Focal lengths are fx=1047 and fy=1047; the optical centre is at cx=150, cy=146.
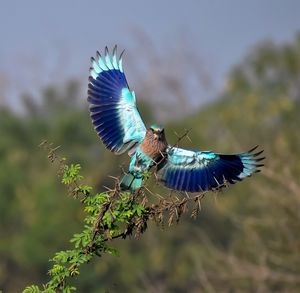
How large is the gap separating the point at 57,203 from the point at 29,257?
1.89 meters

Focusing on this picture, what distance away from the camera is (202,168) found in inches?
262

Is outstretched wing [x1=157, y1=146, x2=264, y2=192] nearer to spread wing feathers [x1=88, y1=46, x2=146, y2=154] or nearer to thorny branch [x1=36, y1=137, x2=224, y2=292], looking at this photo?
spread wing feathers [x1=88, y1=46, x2=146, y2=154]

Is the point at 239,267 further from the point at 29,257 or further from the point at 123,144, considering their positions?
the point at 29,257

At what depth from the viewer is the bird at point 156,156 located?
21.0 feet

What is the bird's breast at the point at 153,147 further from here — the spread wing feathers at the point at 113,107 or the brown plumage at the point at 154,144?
the spread wing feathers at the point at 113,107

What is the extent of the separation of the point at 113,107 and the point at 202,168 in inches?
37.0

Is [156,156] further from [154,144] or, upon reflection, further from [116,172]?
[116,172]

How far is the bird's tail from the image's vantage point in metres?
5.90

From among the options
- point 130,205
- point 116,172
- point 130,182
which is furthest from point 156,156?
point 116,172

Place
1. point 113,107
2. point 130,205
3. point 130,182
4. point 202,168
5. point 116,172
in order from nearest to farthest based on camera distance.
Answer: point 130,205 → point 130,182 → point 202,168 → point 113,107 → point 116,172

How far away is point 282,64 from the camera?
33.9 m

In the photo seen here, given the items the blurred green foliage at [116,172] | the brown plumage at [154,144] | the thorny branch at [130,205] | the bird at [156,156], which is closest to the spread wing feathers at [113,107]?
the bird at [156,156]

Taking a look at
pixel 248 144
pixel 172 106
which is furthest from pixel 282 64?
pixel 172 106

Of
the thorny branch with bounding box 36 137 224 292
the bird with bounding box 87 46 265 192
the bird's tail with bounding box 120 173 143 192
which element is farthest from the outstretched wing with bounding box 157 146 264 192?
the thorny branch with bounding box 36 137 224 292
